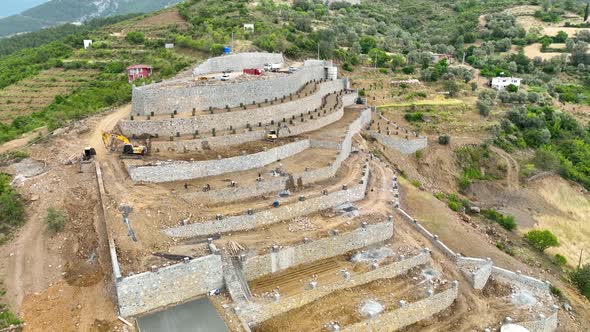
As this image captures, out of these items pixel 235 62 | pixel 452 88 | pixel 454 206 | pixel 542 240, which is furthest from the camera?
pixel 452 88

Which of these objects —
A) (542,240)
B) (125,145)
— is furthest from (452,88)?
(125,145)

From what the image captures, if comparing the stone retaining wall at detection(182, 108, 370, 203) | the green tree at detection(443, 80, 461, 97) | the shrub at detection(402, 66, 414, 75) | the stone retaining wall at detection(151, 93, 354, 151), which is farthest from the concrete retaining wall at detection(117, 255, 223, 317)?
the shrub at detection(402, 66, 414, 75)

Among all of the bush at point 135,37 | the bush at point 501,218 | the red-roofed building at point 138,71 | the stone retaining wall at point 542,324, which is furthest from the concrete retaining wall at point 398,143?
the bush at point 135,37

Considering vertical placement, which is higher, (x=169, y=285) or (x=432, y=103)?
(x=169, y=285)

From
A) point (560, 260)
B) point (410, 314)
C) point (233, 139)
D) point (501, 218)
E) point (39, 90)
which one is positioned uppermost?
point (39, 90)

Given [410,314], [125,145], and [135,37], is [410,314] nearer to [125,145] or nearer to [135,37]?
[125,145]

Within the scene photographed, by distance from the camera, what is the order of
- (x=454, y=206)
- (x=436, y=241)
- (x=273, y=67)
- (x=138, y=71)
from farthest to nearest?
(x=138, y=71), (x=273, y=67), (x=454, y=206), (x=436, y=241)

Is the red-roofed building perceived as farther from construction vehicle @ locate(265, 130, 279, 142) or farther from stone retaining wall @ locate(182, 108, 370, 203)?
stone retaining wall @ locate(182, 108, 370, 203)
